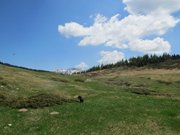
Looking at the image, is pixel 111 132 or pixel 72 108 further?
pixel 72 108

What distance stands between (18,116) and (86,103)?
960 centimetres

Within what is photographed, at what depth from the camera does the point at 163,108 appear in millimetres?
41188

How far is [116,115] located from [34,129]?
8881 millimetres

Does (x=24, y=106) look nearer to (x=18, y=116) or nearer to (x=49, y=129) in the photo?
(x=18, y=116)

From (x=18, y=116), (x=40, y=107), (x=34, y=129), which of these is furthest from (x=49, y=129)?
(x=40, y=107)

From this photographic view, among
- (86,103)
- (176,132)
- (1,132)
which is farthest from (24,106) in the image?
(176,132)

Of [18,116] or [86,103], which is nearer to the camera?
[18,116]

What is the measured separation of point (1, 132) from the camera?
1249 inches

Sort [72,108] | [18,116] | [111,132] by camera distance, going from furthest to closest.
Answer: [72,108]
[18,116]
[111,132]

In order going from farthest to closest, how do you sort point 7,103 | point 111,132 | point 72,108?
point 7,103, point 72,108, point 111,132

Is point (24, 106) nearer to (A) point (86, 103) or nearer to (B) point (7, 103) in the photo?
(B) point (7, 103)

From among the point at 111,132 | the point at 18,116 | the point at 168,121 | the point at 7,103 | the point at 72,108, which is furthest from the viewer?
the point at 7,103

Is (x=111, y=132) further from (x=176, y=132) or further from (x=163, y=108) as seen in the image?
(x=163, y=108)

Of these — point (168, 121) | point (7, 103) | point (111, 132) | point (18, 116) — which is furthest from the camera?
point (7, 103)
